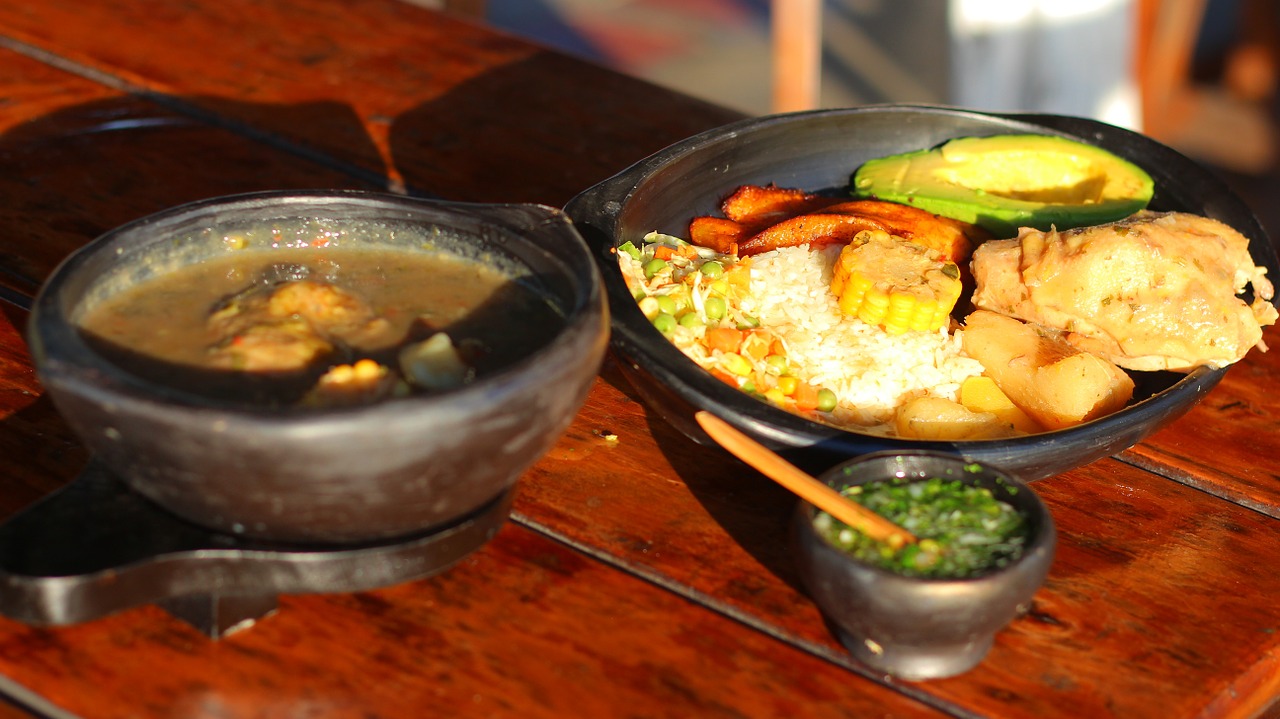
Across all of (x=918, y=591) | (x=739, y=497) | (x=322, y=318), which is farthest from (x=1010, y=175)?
(x=322, y=318)

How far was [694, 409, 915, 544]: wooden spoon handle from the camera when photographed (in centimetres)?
138

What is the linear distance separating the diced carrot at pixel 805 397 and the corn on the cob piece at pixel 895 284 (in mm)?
172

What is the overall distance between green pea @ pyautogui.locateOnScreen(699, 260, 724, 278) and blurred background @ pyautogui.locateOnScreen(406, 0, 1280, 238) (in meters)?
2.58

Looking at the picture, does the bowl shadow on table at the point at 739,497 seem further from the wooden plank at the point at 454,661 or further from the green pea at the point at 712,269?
the green pea at the point at 712,269

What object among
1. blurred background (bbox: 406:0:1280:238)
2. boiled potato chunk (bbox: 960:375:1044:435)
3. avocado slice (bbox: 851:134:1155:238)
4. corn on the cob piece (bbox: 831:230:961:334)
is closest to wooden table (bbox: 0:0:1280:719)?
boiled potato chunk (bbox: 960:375:1044:435)

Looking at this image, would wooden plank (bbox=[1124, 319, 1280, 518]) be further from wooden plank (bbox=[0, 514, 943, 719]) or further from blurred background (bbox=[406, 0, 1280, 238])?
blurred background (bbox=[406, 0, 1280, 238])

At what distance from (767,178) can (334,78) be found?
4.31ft

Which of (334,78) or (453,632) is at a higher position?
(334,78)

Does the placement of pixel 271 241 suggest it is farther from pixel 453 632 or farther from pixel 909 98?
pixel 909 98

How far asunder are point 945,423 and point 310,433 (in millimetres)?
972

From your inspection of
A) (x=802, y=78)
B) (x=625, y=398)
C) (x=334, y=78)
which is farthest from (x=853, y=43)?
(x=625, y=398)

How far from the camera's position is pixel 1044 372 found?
1814 millimetres

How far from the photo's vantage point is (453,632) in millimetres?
1444

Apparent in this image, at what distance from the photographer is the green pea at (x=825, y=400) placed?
1812 millimetres
